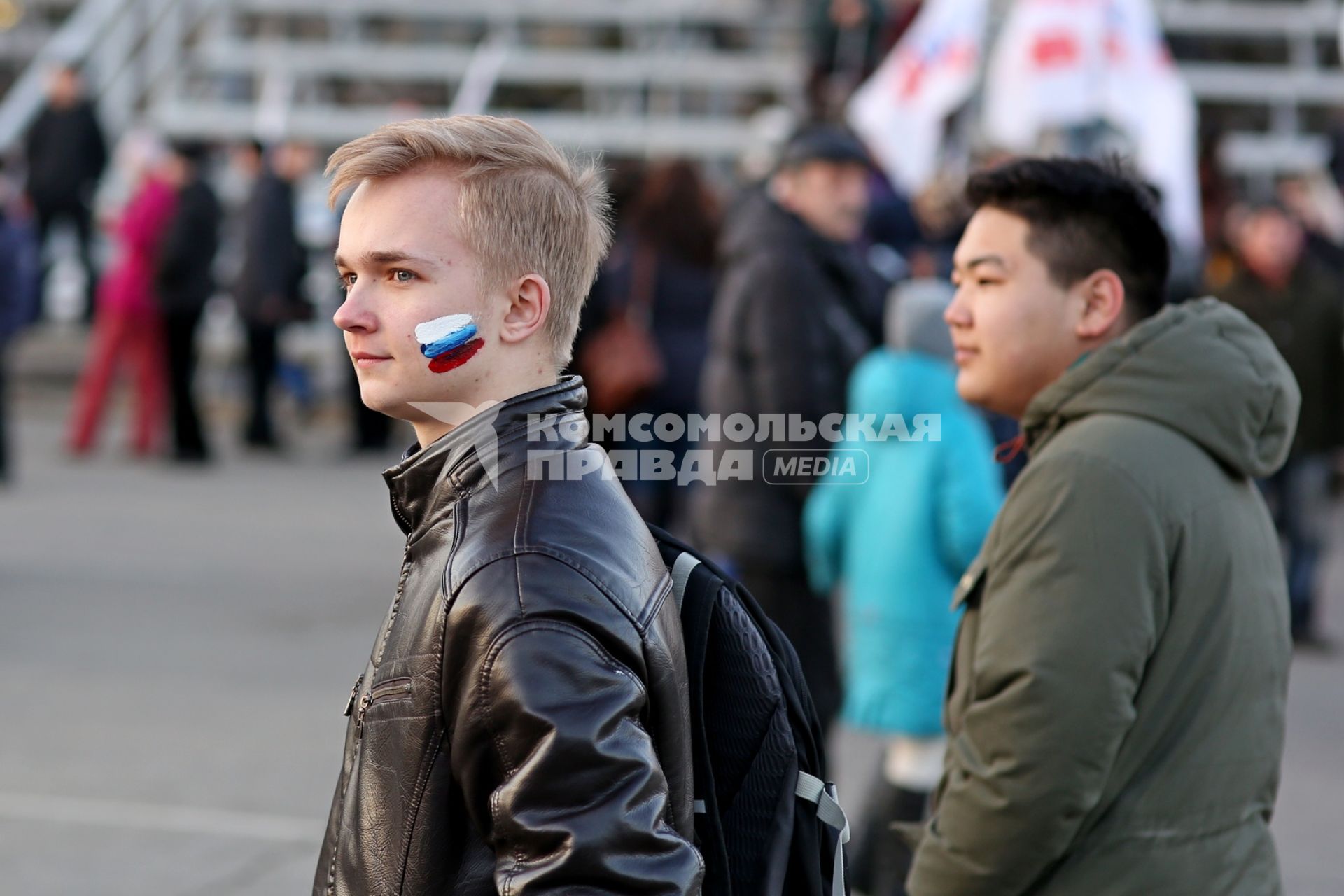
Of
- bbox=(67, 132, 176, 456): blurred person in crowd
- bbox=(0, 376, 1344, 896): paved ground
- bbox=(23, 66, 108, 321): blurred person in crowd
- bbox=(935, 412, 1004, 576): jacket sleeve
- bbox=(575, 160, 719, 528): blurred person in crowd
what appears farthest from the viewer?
bbox=(23, 66, 108, 321): blurred person in crowd

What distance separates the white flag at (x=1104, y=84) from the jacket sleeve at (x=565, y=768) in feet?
27.7

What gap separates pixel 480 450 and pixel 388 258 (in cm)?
24

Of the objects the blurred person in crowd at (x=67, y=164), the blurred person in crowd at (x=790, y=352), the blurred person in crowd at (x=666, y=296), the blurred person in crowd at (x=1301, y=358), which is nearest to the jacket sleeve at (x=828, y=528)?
the blurred person in crowd at (x=790, y=352)

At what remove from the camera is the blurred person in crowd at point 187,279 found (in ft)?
38.7

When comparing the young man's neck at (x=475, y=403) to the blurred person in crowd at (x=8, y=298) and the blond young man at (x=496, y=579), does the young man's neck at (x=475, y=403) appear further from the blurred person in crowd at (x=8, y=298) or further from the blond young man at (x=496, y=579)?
the blurred person in crowd at (x=8, y=298)

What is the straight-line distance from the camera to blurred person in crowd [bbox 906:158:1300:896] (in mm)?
2377

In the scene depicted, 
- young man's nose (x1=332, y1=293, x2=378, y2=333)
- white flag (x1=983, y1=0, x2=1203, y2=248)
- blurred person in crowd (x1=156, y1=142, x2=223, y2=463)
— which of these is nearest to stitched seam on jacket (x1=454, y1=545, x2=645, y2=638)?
young man's nose (x1=332, y1=293, x2=378, y2=333)

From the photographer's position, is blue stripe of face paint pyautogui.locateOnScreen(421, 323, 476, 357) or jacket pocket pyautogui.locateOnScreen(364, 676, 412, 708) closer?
jacket pocket pyautogui.locateOnScreen(364, 676, 412, 708)

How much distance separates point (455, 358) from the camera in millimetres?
1840

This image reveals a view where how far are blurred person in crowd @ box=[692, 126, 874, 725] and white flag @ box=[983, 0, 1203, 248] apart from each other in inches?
184

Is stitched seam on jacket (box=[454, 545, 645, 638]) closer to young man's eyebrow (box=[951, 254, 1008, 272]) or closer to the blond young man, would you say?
the blond young man

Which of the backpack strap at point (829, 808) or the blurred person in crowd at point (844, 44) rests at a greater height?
the blurred person in crowd at point (844, 44)

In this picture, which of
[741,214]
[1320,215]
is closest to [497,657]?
[741,214]

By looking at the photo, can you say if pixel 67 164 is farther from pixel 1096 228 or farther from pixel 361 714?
pixel 361 714
